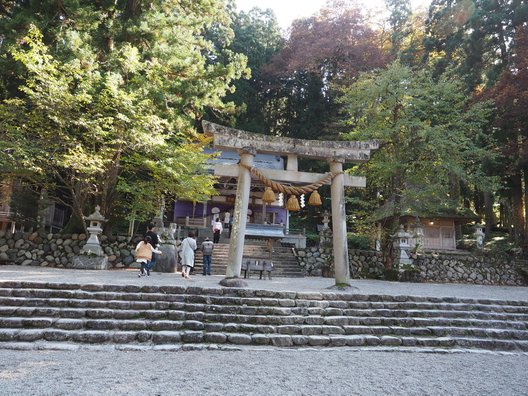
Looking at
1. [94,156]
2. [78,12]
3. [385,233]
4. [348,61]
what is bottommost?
[385,233]

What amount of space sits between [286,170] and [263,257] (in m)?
7.34

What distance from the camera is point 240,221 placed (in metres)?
8.28

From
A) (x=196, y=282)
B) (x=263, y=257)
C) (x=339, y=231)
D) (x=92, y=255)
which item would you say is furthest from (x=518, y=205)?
(x=92, y=255)

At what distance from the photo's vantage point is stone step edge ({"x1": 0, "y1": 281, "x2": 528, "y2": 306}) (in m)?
6.63

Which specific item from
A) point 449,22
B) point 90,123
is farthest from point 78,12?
point 449,22

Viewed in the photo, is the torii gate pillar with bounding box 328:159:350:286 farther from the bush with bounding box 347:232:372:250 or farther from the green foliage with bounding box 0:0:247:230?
the bush with bounding box 347:232:372:250

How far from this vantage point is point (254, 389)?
147 inches

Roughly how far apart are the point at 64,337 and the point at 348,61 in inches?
923

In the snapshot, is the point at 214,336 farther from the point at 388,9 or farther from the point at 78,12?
the point at 388,9

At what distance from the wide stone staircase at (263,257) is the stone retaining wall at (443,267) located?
0.73 meters

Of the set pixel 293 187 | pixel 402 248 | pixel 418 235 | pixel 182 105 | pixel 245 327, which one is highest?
pixel 182 105

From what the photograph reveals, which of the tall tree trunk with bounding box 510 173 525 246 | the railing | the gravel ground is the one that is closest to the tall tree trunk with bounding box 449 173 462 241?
the tall tree trunk with bounding box 510 173 525 246

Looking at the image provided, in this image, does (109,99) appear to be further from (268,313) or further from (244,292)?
(268,313)

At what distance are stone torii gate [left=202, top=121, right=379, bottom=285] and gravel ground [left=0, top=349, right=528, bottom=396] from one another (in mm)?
3241
